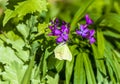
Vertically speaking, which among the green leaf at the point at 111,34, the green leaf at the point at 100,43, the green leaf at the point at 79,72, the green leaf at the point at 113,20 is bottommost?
the green leaf at the point at 79,72

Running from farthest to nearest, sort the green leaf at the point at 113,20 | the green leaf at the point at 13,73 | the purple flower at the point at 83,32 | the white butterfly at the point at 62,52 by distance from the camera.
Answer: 1. the green leaf at the point at 113,20
2. the purple flower at the point at 83,32
3. the green leaf at the point at 13,73
4. the white butterfly at the point at 62,52

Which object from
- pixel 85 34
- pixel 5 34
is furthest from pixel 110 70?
pixel 5 34

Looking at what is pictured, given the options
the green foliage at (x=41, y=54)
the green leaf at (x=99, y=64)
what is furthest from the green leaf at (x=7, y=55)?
the green leaf at (x=99, y=64)

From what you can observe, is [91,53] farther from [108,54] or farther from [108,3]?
[108,3]

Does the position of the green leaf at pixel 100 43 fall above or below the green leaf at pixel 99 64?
above

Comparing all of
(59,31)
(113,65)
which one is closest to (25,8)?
(59,31)

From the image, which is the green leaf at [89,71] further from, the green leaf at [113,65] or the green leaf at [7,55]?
the green leaf at [7,55]
